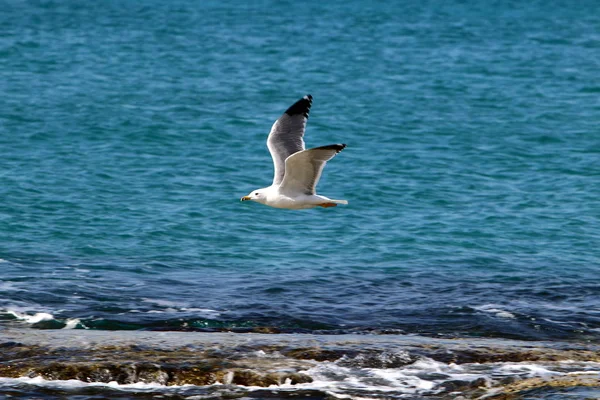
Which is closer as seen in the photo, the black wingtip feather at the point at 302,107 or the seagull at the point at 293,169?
the seagull at the point at 293,169

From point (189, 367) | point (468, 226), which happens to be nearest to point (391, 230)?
point (468, 226)

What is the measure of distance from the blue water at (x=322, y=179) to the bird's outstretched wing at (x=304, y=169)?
1584 millimetres

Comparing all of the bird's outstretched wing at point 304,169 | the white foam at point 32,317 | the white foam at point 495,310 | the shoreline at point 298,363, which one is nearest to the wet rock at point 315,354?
the shoreline at point 298,363

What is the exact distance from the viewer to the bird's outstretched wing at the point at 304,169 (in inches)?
551

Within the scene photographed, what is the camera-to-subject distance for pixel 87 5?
49281mm

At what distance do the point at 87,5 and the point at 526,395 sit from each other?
134 feet

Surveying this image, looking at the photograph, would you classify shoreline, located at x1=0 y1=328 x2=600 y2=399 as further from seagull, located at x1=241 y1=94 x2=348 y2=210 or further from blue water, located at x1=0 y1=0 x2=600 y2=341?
seagull, located at x1=241 y1=94 x2=348 y2=210

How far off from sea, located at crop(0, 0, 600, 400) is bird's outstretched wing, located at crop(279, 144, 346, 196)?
1.58 meters

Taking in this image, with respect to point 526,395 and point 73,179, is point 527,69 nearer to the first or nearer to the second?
point 73,179

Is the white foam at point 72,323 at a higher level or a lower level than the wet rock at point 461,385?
lower

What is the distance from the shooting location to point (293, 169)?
14.4 metres

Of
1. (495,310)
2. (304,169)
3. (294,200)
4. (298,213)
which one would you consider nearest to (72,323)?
(294,200)

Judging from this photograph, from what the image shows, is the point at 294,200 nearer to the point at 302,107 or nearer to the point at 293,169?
the point at 293,169

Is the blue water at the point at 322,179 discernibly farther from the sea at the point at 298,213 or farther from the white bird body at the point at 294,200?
the white bird body at the point at 294,200
